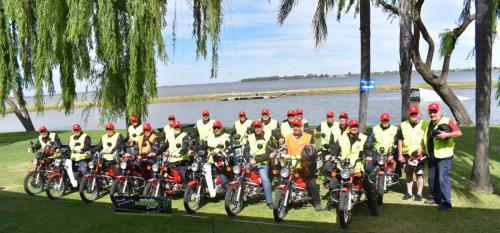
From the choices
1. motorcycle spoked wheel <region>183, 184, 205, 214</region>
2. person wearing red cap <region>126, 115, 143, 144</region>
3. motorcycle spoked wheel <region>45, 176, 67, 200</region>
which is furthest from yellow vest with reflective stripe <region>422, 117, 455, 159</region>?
motorcycle spoked wheel <region>45, 176, 67, 200</region>

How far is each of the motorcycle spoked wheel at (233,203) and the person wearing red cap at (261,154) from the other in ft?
1.79

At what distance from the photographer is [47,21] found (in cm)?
1179

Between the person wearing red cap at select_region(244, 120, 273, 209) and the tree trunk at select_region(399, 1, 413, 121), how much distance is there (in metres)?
4.34

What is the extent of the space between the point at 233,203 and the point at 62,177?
458cm

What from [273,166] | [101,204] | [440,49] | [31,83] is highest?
[440,49]

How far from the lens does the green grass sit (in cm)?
697

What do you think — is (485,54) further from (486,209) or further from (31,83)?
(31,83)

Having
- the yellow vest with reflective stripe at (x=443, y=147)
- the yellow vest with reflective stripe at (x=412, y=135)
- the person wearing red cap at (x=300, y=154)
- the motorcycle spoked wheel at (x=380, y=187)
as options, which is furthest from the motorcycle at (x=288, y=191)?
the yellow vest with reflective stripe at (x=443, y=147)

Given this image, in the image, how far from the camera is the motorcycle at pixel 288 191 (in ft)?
23.8

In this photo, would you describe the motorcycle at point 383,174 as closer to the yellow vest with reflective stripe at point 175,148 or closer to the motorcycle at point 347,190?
the motorcycle at point 347,190

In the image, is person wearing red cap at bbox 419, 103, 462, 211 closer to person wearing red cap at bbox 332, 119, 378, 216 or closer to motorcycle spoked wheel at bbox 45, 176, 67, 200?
person wearing red cap at bbox 332, 119, 378, 216

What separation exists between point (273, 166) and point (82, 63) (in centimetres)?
736

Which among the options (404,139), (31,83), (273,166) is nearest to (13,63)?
(31,83)

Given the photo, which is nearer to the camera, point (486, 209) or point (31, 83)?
point (486, 209)
